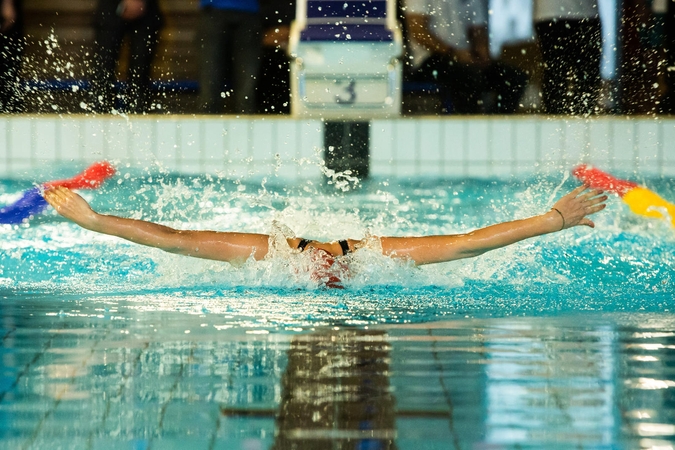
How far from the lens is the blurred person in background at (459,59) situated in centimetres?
900

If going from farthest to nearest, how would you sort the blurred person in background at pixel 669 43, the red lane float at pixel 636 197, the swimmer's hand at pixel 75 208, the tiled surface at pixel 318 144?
the blurred person in background at pixel 669 43 → the tiled surface at pixel 318 144 → the red lane float at pixel 636 197 → the swimmer's hand at pixel 75 208

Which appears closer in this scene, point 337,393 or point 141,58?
point 337,393

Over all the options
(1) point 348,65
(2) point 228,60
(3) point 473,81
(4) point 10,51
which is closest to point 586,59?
(3) point 473,81

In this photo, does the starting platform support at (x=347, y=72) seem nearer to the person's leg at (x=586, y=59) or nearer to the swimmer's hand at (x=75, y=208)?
the person's leg at (x=586, y=59)

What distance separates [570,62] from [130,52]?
4010mm

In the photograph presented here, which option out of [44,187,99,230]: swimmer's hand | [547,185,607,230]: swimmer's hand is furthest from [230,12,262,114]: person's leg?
[547,185,607,230]: swimmer's hand

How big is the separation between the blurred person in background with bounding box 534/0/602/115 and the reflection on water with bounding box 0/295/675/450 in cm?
541

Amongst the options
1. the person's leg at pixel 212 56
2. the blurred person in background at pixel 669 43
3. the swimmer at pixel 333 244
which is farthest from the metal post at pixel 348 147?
the swimmer at pixel 333 244

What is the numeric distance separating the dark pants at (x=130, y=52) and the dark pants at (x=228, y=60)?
0.53 metres

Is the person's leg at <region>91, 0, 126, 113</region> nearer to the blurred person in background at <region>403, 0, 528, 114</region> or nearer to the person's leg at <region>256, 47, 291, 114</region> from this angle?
the person's leg at <region>256, 47, 291, 114</region>

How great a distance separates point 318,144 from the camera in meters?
8.53

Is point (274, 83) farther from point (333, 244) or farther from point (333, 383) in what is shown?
point (333, 383)

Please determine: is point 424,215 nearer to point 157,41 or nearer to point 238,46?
point 238,46

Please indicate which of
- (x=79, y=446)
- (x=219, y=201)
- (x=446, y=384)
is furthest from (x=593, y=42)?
(x=79, y=446)
